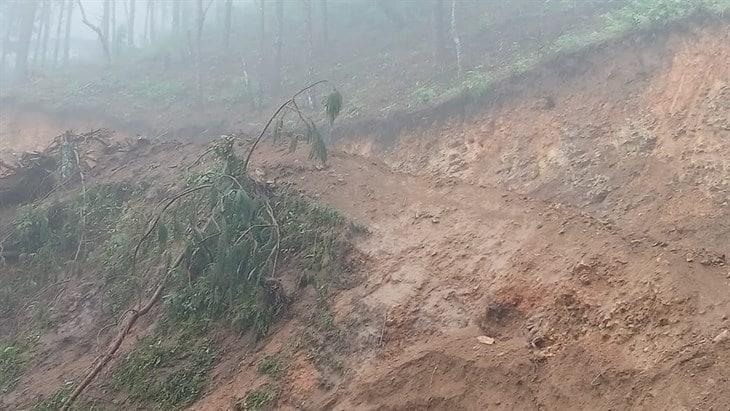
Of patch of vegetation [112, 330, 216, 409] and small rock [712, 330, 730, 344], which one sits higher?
small rock [712, 330, 730, 344]

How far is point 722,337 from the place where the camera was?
19.5ft

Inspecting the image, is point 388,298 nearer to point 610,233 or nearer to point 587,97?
point 610,233

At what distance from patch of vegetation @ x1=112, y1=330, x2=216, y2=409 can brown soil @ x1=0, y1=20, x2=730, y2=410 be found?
28cm

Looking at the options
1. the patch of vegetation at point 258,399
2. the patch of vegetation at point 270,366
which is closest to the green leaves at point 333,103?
the patch of vegetation at point 270,366

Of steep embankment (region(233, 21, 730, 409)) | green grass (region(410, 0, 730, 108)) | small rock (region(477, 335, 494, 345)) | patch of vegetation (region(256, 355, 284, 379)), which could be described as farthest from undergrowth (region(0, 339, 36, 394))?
green grass (region(410, 0, 730, 108))

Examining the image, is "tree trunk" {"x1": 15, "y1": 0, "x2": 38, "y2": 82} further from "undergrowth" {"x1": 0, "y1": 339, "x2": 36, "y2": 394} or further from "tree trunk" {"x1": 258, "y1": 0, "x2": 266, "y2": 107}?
"undergrowth" {"x1": 0, "y1": 339, "x2": 36, "y2": 394}

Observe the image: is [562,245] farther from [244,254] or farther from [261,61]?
[261,61]

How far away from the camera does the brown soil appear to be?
6.28 m

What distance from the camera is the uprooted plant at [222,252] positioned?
834 centimetres

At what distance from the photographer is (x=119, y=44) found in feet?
111

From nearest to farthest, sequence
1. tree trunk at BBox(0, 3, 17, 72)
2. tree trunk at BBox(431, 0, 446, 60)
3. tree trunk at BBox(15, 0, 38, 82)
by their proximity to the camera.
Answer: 1. tree trunk at BBox(431, 0, 446, 60)
2. tree trunk at BBox(15, 0, 38, 82)
3. tree trunk at BBox(0, 3, 17, 72)

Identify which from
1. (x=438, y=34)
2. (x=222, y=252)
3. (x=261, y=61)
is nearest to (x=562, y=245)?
(x=222, y=252)

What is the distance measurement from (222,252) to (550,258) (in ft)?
15.1

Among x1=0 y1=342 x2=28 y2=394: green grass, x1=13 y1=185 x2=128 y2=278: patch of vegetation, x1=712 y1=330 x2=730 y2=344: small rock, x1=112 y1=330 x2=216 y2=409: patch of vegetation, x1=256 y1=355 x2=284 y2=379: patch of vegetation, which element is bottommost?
x1=0 y1=342 x2=28 y2=394: green grass
